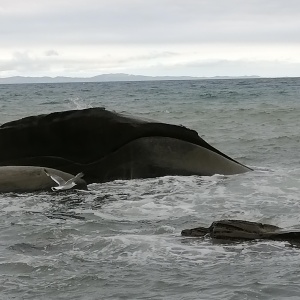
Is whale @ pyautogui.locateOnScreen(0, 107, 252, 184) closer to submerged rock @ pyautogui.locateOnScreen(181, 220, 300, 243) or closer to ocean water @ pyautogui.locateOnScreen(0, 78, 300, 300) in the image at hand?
ocean water @ pyautogui.locateOnScreen(0, 78, 300, 300)

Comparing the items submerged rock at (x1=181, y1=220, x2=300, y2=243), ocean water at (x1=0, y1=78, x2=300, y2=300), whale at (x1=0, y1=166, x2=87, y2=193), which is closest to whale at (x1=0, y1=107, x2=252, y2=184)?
ocean water at (x1=0, y1=78, x2=300, y2=300)

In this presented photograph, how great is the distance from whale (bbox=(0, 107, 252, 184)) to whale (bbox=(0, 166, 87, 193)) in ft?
2.22

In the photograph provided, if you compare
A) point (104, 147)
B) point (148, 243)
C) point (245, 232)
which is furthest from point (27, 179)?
point (245, 232)

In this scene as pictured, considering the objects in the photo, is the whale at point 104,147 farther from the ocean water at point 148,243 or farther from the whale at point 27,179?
the whale at point 27,179

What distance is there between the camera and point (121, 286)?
586 cm

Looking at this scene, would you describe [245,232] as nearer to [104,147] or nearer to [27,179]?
[27,179]

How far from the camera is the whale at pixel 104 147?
39.4ft

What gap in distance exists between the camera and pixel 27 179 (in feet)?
36.3

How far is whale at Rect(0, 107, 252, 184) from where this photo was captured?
12.0 m

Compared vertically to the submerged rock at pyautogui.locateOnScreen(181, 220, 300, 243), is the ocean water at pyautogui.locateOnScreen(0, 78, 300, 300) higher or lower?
lower

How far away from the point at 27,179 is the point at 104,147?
1.66 meters

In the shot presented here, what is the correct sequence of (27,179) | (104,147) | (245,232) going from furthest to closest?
(104,147)
(27,179)
(245,232)

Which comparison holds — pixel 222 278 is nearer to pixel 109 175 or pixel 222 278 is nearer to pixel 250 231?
pixel 250 231

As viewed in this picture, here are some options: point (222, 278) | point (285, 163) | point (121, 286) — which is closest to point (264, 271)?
point (222, 278)
